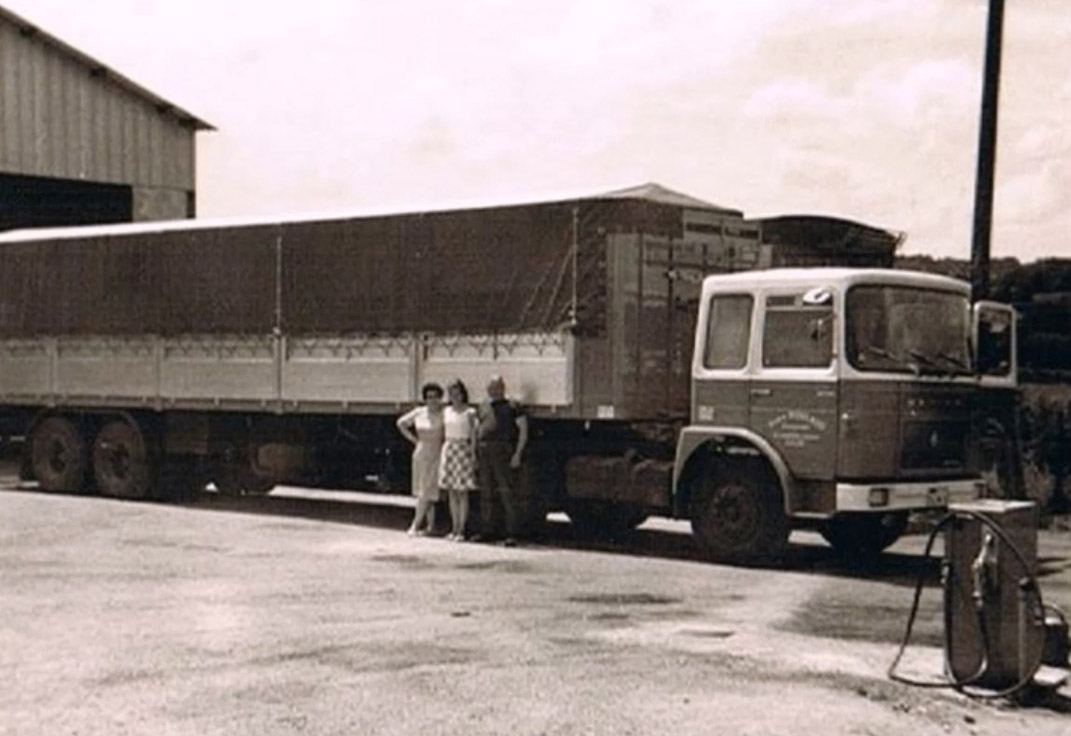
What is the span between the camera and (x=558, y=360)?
1547cm

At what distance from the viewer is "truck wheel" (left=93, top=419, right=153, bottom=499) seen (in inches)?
795

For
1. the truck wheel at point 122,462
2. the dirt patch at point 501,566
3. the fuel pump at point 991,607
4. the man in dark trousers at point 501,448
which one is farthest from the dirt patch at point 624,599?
the truck wheel at point 122,462

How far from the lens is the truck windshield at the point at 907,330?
543 inches

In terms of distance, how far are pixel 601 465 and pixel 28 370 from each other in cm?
932

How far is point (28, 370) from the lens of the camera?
2141 cm

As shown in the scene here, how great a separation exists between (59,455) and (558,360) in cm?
867

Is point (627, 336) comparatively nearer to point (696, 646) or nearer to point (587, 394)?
point (587, 394)

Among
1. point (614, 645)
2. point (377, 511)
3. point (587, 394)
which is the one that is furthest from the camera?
point (377, 511)

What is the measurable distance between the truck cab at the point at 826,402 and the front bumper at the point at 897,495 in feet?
0.04

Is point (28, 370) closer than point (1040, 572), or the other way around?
point (1040, 572)

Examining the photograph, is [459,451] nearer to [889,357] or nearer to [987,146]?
[889,357]

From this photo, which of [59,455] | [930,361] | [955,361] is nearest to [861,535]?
[955,361]

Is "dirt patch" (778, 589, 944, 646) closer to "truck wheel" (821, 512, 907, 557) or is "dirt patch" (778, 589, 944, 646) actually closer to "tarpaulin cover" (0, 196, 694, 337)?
"truck wheel" (821, 512, 907, 557)

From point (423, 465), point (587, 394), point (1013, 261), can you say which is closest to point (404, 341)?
point (423, 465)
